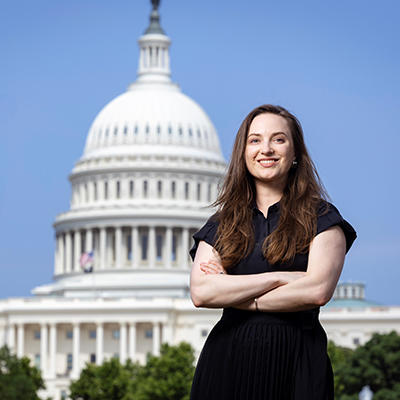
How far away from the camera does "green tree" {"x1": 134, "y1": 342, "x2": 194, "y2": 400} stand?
322 feet

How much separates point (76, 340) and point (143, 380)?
182 feet

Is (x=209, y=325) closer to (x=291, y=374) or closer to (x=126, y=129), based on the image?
(x=126, y=129)

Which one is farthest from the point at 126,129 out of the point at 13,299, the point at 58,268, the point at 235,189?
the point at 235,189

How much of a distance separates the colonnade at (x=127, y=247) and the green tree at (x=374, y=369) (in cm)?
8127

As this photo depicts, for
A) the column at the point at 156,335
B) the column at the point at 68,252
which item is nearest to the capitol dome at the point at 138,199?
the column at the point at 68,252

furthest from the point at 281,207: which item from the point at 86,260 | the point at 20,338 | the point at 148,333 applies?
the point at 86,260

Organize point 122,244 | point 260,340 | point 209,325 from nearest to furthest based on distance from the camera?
point 260,340 → point 209,325 → point 122,244

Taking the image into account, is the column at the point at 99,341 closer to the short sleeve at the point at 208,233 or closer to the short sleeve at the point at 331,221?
the short sleeve at the point at 208,233

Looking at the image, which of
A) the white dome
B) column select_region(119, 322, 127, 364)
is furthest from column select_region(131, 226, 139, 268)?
column select_region(119, 322, 127, 364)

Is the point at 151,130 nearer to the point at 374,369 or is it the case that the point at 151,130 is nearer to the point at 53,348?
the point at 53,348

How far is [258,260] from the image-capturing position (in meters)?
11.8

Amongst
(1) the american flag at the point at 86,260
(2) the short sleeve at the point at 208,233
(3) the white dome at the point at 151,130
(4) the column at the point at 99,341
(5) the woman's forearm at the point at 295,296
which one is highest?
(3) the white dome at the point at 151,130

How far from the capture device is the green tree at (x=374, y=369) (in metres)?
91.9

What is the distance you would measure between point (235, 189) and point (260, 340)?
1.29m
